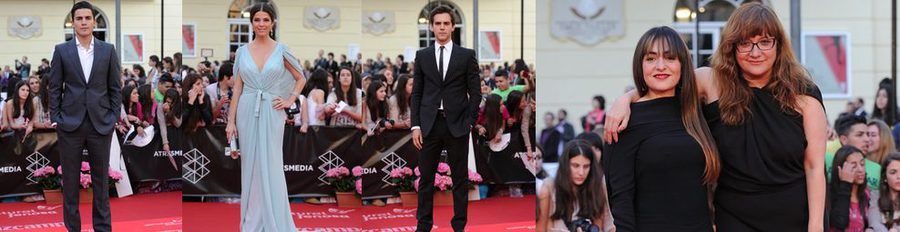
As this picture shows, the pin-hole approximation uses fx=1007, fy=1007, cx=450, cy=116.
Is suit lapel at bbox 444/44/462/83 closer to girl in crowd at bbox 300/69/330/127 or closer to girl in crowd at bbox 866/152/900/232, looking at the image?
girl in crowd at bbox 300/69/330/127

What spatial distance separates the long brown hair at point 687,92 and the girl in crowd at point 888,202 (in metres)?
4.38

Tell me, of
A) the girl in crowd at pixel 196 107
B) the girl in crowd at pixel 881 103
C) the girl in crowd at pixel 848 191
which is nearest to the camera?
the girl in crowd at pixel 196 107

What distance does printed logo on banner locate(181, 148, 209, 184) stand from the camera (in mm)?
5277

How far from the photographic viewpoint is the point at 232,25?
17.2 ft

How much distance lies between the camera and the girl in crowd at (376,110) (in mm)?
5672

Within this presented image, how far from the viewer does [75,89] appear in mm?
5184

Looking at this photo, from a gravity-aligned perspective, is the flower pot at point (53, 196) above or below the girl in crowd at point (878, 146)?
below

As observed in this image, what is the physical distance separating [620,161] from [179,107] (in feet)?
9.77

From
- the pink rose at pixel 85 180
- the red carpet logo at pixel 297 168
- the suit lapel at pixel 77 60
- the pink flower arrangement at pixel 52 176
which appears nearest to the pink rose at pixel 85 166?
the pink rose at pixel 85 180

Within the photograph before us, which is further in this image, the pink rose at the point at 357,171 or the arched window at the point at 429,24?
the pink rose at the point at 357,171

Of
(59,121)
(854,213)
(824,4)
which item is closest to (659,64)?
(59,121)

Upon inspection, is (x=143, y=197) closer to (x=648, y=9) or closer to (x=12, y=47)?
(x=12, y=47)

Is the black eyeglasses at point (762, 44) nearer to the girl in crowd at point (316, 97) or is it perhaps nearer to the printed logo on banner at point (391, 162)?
the girl in crowd at point (316, 97)

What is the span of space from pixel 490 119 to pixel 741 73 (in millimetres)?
2307
